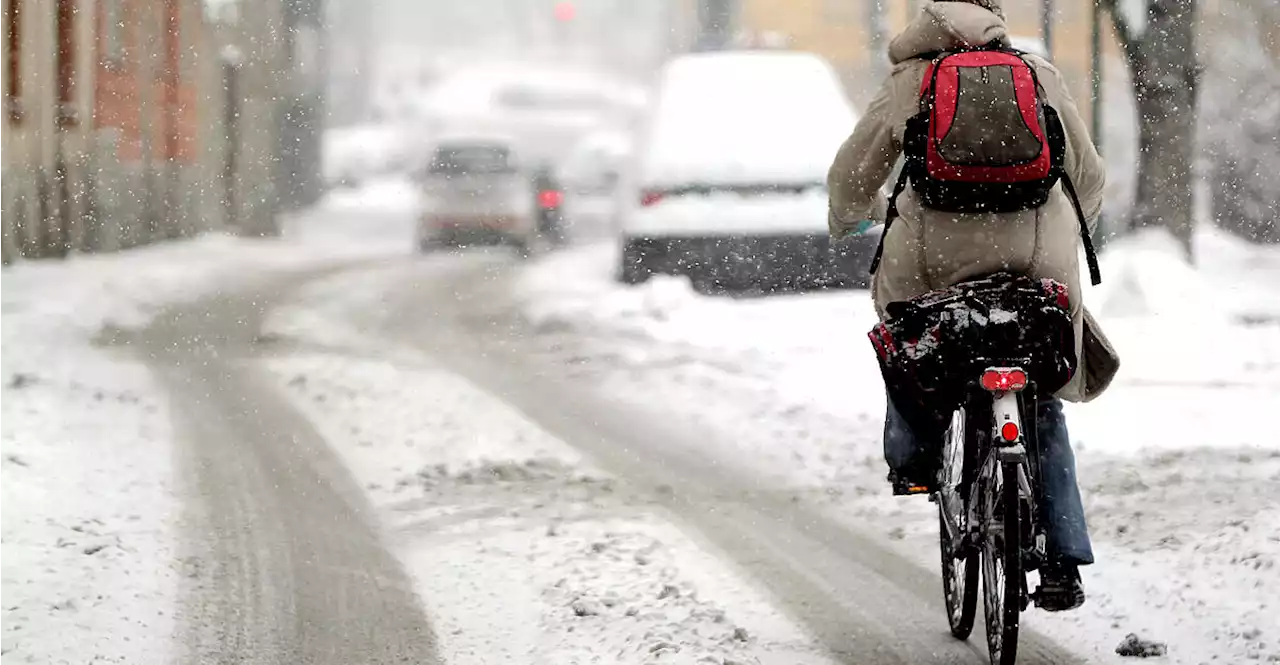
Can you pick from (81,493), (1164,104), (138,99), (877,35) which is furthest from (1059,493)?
(877,35)

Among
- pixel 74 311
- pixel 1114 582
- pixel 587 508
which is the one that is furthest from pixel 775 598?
pixel 74 311

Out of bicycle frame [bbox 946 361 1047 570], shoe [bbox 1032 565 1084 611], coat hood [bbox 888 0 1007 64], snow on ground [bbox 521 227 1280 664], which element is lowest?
snow on ground [bbox 521 227 1280 664]

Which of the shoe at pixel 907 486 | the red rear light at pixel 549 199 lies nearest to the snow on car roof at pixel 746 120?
the shoe at pixel 907 486

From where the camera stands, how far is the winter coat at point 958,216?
451 centimetres

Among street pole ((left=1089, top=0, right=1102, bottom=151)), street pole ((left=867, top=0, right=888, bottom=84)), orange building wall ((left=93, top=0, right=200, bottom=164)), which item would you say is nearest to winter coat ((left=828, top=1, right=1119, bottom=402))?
street pole ((left=1089, top=0, right=1102, bottom=151))

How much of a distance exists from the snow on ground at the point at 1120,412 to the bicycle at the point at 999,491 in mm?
491

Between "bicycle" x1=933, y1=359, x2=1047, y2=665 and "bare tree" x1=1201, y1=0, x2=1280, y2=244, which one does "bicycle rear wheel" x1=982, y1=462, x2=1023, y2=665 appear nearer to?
"bicycle" x1=933, y1=359, x2=1047, y2=665

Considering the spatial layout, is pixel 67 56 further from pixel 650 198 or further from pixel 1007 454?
pixel 1007 454

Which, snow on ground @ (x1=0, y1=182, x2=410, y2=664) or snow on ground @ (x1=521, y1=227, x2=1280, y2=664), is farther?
snow on ground @ (x1=521, y1=227, x2=1280, y2=664)

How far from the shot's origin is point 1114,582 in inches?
219

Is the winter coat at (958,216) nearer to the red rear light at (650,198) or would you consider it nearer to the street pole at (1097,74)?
the red rear light at (650,198)

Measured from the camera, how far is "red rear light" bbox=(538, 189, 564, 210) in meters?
25.9

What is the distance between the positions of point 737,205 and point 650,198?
637 mm

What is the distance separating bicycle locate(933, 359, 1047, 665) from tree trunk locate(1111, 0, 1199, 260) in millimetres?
9683
